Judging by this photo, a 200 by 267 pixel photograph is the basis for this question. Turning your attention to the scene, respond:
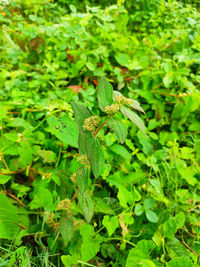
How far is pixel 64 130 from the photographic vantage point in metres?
0.77

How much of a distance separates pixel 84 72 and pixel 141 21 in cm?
121

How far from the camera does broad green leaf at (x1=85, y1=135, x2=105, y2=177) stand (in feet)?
1.83

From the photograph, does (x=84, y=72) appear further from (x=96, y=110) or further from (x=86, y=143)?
(x=86, y=143)

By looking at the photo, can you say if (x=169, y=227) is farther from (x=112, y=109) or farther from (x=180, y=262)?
(x=112, y=109)

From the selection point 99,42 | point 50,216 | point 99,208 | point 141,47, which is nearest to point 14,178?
point 50,216

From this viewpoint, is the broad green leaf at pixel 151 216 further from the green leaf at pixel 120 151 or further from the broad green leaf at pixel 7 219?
the broad green leaf at pixel 7 219

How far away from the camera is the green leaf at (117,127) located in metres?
0.54

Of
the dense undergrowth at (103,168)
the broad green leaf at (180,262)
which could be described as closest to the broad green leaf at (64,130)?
the dense undergrowth at (103,168)

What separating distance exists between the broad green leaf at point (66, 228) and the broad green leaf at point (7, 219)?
0.25 metres

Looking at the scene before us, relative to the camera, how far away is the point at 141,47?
1.71 metres

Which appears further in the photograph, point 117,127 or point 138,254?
point 138,254

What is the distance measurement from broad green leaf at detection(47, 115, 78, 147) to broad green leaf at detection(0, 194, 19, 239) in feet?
1.14

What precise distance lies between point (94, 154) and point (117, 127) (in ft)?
0.32

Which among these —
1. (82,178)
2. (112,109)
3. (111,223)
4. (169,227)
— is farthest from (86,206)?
(169,227)
